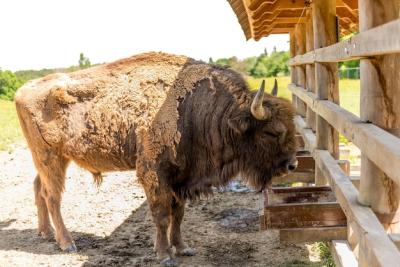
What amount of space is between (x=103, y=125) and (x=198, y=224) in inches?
82.9

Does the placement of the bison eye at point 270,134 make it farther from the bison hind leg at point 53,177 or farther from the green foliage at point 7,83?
the green foliage at point 7,83

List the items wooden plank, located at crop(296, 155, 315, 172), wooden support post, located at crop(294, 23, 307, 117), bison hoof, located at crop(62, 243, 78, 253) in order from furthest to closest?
wooden support post, located at crop(294, 23, 307, 117), wooden plank, located at crop(296, 155, 315, 172), bison hoof, located at crop(62, 243, 78, 253)

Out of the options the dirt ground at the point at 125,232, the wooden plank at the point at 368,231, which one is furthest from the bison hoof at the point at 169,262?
the wooden plank at the point at 368,231

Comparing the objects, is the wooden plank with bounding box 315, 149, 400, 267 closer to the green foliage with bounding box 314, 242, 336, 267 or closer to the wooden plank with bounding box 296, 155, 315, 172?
the green foliage with bounding box 314, 242, 336, 267

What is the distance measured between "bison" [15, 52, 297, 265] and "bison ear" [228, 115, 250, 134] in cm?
1

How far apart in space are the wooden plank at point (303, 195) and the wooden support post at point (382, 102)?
1902 millimetres

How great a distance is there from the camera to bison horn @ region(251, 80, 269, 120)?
547 cm

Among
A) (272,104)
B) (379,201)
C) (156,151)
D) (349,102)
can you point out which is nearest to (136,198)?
(156,151)

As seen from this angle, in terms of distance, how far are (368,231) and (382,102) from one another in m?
0.85

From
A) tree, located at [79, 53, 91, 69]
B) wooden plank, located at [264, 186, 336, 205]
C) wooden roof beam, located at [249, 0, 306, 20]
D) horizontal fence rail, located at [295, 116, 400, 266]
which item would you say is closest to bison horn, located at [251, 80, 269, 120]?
wooden plank, located at [264, 186, 336, 205]

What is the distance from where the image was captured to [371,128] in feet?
10.7

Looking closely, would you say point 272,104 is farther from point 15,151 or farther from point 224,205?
point 15,151

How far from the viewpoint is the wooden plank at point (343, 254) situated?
4333 millimetres

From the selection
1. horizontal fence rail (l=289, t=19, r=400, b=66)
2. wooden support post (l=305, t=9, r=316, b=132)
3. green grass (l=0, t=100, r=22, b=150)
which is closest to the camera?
horizontal fence rail (l=289, t=19, r=400, b=66)
